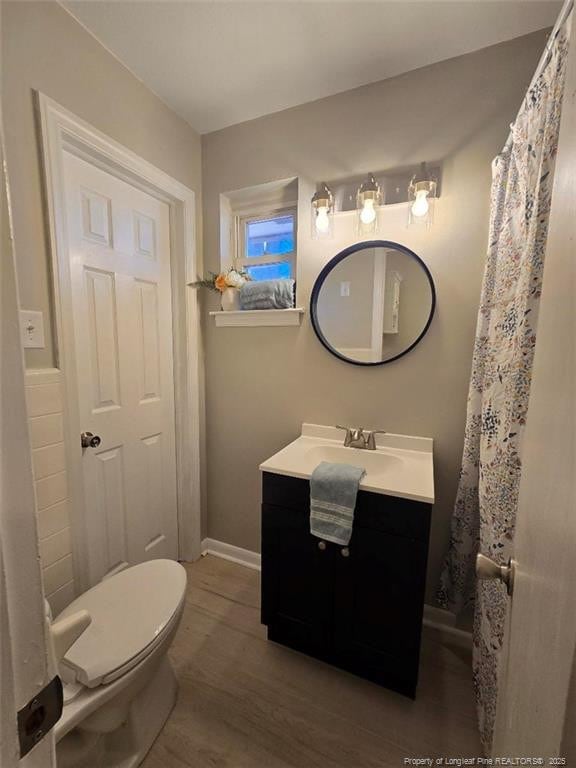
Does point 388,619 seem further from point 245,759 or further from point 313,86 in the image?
point 313,86

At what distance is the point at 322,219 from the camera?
59.5 inches

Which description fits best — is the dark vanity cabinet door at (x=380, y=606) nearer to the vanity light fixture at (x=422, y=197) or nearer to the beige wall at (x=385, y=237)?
the beige wall at (x=385, y=237)

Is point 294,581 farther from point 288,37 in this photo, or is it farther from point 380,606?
point 288,37

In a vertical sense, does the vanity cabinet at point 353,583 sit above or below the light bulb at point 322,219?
below

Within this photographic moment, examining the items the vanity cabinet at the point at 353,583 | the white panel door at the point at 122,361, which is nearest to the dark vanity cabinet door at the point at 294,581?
the vanity cabinet at the point at 353,583

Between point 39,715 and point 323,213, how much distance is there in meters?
1.68

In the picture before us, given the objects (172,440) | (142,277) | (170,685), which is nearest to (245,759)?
(170,685)

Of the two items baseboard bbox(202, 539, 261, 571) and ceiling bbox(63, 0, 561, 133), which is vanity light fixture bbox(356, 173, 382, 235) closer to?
ceiling bbox(63, 0, 561, 133)

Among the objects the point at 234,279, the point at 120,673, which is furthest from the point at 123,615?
the point at 234,279

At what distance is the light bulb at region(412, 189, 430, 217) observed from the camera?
4.33ft

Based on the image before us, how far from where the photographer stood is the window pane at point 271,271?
1.76 meters

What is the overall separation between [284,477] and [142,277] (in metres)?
1.17

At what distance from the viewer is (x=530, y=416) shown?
584mm

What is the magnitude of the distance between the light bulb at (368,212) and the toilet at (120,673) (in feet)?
5.48
